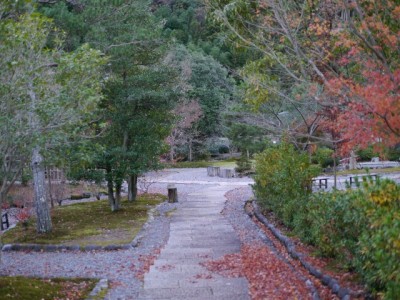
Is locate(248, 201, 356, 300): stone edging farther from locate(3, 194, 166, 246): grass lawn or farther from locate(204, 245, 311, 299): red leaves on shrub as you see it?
locate(3, 194, 166, 246): grass lawn

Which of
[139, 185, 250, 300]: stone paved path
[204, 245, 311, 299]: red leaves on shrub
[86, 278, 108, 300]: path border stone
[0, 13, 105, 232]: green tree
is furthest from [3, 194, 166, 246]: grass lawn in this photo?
[0, 13, 105, 232]: green tree

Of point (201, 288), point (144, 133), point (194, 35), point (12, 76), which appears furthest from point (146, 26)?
point (194, 35)

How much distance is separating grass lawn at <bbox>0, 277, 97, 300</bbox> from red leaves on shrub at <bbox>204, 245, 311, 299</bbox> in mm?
2175

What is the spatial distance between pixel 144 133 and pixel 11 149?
10709 mm

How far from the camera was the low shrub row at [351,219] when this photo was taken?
4840 millimetres

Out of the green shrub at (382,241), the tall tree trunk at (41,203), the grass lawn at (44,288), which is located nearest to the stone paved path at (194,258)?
the grass lawn at (44,288)

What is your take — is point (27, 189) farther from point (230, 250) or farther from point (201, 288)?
point (201, 288)

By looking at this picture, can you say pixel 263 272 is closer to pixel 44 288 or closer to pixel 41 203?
pixel 44 288

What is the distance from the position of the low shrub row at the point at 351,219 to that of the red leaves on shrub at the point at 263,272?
73cm

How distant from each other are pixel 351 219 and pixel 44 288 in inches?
176

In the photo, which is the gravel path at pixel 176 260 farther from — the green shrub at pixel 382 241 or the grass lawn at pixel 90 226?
the green shrub at pixel 382 241

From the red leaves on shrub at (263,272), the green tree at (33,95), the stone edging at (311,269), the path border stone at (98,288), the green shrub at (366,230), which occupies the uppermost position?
the green tree at (33,95)

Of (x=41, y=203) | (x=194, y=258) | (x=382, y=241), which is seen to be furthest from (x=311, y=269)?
(x=41, y=203)

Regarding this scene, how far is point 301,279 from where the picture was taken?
791 centimetres
